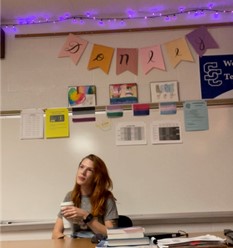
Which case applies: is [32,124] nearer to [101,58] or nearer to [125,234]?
[101,58]

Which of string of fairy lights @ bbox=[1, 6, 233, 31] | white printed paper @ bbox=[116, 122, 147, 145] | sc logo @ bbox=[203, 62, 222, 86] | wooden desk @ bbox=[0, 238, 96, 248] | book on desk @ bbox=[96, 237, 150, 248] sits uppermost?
string of fairy lights @ bbox=[1, 6, 233, 31]

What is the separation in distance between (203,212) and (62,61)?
1624 mm

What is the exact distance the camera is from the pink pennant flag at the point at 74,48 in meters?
2.70

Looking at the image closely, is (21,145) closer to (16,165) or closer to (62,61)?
(16,165)

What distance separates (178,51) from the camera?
266 cm

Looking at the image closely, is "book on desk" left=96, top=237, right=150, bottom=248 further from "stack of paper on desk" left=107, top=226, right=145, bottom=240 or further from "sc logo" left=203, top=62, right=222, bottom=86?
"sc logo" left=203, top=62, right=222, bottom=86

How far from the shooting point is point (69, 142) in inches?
103

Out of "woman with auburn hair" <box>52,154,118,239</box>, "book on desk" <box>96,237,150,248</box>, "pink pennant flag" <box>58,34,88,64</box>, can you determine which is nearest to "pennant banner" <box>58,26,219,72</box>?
"pink pennant flag" <box>58,34,88,64</box>

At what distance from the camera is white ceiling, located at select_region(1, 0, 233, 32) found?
262 cm

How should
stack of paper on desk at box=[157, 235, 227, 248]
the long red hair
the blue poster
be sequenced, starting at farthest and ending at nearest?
the blue poster
the long red hair
stack of paper on desk at box=[157, 235, 227, 248]

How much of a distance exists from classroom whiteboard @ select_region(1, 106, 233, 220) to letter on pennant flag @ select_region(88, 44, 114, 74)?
389 mm

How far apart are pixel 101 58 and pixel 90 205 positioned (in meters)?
1.19

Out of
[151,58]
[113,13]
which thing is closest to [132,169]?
[151,58]

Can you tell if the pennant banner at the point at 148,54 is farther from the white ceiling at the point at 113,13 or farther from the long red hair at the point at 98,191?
the long red hair at the point at 98,191
